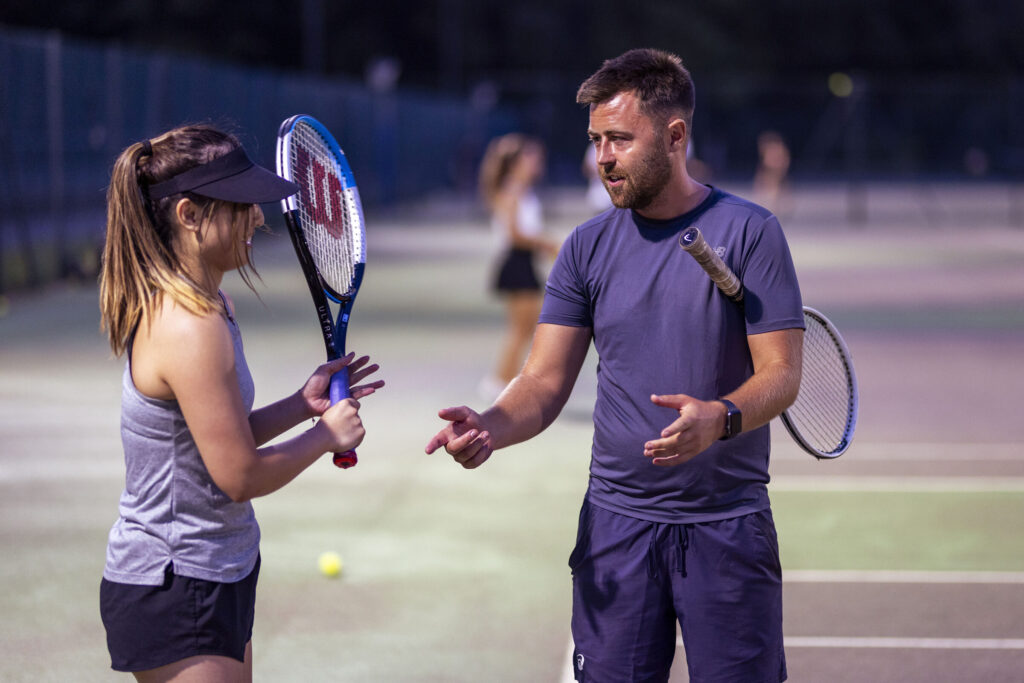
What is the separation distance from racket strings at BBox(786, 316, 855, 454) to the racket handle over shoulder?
71 centimetres

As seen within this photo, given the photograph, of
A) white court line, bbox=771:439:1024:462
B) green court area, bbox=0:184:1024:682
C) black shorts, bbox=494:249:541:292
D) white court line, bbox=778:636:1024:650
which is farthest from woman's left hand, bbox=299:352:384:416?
black shorts, bbox=494:249:541:292

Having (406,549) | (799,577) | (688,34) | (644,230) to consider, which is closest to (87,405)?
(406,549)

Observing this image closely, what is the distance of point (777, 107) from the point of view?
5041 cm

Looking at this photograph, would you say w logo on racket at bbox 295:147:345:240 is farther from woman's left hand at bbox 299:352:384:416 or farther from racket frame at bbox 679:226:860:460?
racket frame at bbox 679:226:860:460

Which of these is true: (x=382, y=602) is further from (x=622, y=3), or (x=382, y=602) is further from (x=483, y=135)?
(x=622, y=3)

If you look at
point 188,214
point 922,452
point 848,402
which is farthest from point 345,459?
point 922,452

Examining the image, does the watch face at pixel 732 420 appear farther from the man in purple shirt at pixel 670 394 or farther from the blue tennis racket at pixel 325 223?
the blue tennis racket at pixel 325 223

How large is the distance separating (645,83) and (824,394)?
3.65 feet

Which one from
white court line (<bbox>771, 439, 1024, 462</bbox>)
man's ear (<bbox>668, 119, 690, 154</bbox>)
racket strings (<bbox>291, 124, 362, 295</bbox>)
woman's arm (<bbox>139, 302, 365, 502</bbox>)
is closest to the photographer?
woman's arm (<bbox>139, 302, 365, 502</bbox>)

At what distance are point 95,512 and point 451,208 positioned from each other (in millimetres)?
32925

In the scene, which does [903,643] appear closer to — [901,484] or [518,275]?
[901,484]

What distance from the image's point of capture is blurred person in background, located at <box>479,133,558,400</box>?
10555mm

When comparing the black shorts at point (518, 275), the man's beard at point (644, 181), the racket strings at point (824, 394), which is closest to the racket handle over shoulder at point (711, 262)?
the man's beard at point (644, 181)

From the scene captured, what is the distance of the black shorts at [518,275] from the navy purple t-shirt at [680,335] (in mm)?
6920
